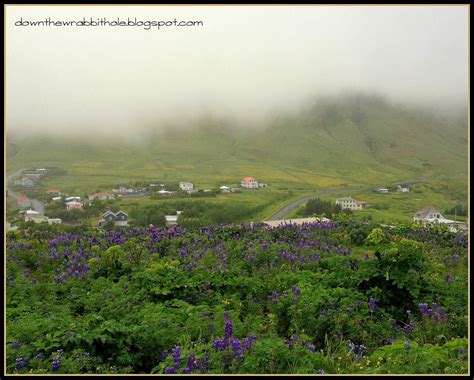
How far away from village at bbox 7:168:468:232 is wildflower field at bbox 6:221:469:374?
4685 millimetres

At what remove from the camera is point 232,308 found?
301 inches

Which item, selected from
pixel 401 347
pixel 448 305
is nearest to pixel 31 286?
pixel 401 347

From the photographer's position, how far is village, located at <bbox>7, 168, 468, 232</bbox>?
17141mm

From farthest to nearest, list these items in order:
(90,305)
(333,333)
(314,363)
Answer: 1. (90,305)
2. (333,333)
3. (314,363)

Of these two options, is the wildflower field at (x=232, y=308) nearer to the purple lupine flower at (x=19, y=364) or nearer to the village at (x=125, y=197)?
the purple lupine flower at (x=19, y=364)

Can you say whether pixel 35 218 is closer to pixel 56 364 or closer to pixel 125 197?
pixel 56 364

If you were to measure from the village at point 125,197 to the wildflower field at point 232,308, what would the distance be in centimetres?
469

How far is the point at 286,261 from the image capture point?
10258 mm

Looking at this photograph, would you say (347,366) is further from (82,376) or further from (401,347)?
(82,376)

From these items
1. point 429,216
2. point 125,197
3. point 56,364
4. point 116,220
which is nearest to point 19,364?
point 56,364

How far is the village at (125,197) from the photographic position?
17141mm

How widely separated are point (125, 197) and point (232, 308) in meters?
95.8

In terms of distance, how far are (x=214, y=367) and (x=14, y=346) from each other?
2.73 metres

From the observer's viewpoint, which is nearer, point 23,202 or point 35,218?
point 35,218
